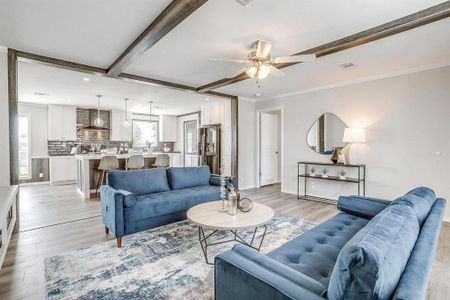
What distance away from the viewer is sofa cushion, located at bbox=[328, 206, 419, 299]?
812mm

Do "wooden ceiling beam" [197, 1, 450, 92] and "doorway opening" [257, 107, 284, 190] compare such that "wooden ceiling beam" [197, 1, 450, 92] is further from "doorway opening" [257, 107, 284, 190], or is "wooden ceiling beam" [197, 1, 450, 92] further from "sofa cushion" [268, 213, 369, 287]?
"doorway opening" [257, 107, 284, 190]

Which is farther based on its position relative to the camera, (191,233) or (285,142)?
(285,142)

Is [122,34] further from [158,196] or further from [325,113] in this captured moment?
[325,113]

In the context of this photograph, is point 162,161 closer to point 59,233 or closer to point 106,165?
point 106,165

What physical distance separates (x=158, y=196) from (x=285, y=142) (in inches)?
144

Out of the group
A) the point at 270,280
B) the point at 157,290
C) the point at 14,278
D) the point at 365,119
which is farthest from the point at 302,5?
the point at 14,278

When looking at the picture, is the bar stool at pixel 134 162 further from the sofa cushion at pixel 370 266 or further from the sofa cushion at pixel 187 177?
the sofa cushion at pixel 370 266

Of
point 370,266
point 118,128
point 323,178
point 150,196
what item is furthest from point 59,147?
point 370,266

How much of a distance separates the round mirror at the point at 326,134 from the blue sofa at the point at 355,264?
127 inches

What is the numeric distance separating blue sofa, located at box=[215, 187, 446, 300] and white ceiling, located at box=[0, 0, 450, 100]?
191 cm

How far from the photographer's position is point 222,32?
2699 mm

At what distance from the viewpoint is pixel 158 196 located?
337 cm

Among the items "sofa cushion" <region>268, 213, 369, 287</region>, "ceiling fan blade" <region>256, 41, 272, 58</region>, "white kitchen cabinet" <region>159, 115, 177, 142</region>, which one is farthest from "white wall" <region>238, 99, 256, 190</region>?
"white kitchen cabinet" <region>159, 115, 177, 142</region>

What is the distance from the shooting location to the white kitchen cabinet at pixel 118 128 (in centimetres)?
830
